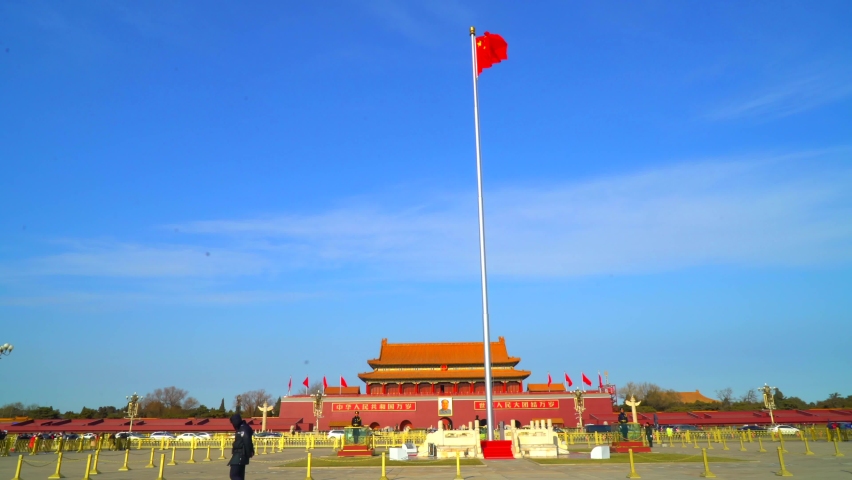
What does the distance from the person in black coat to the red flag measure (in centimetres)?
1522

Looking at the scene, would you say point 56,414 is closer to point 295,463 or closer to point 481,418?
point 481,418

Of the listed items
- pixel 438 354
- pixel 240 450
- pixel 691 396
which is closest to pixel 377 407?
pixel 438 354

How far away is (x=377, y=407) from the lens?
4822 centimetres

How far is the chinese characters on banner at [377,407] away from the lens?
47938mm

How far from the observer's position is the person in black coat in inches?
395

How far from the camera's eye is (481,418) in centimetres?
4822

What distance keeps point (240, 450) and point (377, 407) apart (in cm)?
3952

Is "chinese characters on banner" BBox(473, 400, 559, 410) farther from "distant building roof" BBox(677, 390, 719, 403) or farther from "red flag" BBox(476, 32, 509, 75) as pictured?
"distant building roof" BBox(677, 390, 719, 403)

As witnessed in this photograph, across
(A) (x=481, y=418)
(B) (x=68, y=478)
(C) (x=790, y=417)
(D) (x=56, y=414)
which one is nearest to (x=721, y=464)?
(B) (x=68, y=478)

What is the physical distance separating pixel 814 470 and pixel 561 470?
6216 millimetres

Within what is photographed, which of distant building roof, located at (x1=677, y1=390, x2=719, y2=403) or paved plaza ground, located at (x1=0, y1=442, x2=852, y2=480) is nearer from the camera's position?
paved plaza ground, located at (x1=0, y1=442, x2=852, y2=480)

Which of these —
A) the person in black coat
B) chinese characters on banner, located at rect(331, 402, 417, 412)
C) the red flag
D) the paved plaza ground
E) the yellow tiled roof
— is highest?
the red flag

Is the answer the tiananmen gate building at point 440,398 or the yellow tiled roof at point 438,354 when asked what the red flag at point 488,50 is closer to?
the tiananmen gate building at point 440,398

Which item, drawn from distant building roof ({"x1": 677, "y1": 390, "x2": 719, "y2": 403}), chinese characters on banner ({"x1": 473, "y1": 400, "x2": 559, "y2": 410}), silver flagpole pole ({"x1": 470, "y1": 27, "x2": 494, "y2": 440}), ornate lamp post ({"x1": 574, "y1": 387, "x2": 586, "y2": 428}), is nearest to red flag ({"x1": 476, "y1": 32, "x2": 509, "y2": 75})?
silver flagpole pole ({"x1": 470, "y1": 27, "x2": 494, "y2": 440})
